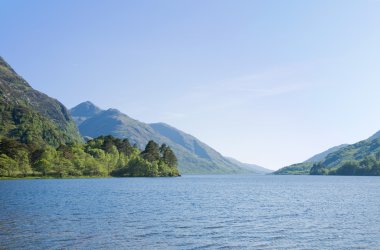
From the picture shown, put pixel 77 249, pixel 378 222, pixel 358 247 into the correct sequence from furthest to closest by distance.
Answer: pixel 378 222, pixel 358 247, pixel 77 249

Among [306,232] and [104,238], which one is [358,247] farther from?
[104,238]

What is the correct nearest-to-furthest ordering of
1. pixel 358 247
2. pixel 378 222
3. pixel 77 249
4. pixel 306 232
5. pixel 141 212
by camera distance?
pixel 77 249
pixel 358 247
pixel 306 232
pixel 378 222
pixel 141 212

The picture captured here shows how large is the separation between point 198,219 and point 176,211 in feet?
42.8

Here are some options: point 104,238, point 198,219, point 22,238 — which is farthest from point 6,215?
point 198,219

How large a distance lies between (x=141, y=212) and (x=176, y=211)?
756 cm

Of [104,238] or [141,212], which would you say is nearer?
[104,238]

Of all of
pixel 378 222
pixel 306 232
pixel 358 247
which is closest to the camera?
pixel 358 247

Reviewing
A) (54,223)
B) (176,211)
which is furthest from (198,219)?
(54,223)

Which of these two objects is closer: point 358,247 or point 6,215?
point 358,247

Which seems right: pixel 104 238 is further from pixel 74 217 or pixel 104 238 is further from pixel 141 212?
pixel 141 212

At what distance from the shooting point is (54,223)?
62156 mm

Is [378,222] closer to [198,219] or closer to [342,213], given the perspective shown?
[342,213]

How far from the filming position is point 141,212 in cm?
7944

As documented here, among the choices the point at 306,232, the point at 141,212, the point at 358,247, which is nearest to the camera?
the point at 358,247
